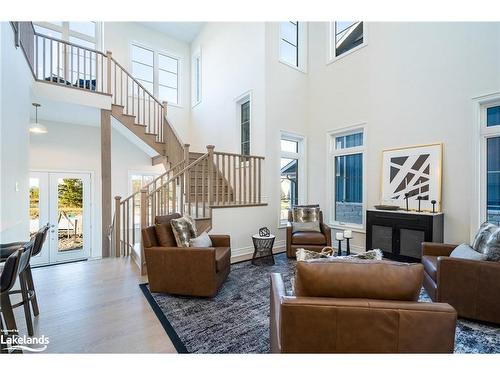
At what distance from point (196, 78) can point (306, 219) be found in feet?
18.0

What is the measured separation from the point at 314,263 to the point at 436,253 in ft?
8.10

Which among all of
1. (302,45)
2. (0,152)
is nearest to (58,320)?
(0,152)

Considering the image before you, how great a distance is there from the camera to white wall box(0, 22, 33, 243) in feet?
8.60

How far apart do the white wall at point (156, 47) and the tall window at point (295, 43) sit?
3.56m

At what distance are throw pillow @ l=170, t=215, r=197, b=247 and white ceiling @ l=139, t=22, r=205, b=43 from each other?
609 cm

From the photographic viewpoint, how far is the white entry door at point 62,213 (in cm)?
582

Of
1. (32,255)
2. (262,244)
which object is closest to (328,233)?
(262,244)

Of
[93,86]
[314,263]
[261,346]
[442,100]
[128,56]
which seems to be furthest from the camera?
[128,56]

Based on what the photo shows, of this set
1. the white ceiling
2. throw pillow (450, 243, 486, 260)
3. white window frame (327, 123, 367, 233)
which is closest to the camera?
throw pillow (450, 243, 486, 260)

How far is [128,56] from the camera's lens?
6.58 meters

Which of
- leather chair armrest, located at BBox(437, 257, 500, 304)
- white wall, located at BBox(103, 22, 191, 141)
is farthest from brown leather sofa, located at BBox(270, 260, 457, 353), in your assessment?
white wall, located at BBox(103, 22, 191, 141)

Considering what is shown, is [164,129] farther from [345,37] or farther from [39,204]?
[345,37]

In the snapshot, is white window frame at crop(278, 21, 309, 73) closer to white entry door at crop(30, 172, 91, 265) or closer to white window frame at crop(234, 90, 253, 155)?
white window frame at crop(234, 90, 253, 155)
